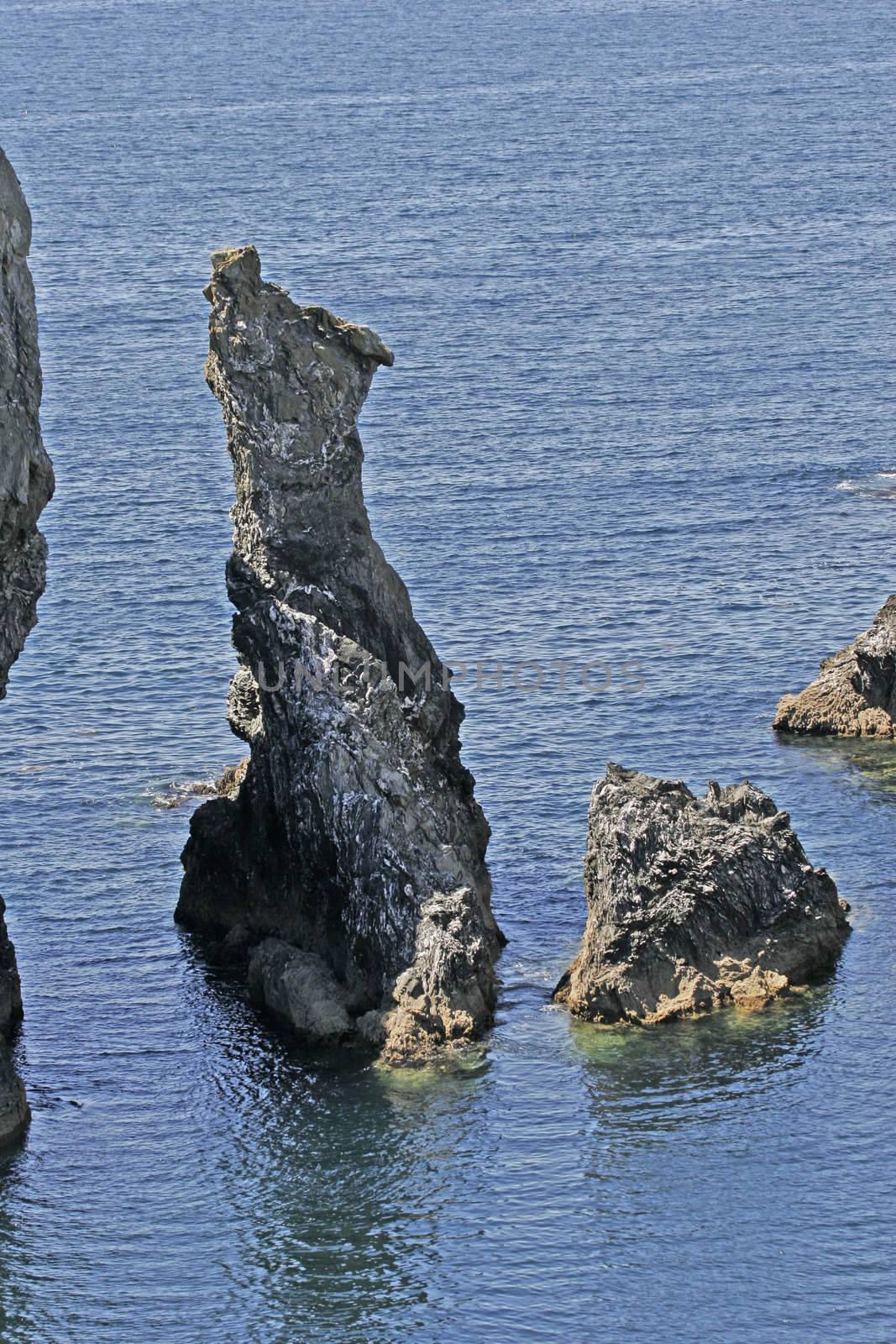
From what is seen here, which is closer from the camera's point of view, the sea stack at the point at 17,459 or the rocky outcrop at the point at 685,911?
the sea stack at the point at 17,459

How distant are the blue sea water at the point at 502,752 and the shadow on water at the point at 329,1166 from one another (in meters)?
0.13

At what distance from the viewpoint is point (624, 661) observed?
96.2 metres

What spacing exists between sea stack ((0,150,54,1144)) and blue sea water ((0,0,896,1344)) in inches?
326

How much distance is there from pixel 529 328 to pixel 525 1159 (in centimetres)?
10232

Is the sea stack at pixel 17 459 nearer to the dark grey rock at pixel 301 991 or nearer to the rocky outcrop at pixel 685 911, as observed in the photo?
the dark grey rock at pixel 301 991

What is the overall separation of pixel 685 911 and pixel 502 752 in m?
24.1

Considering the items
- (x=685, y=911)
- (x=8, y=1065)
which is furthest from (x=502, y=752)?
(x=8, y=1065)

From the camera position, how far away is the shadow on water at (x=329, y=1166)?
52031 mm

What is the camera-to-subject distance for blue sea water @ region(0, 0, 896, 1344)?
174 ft

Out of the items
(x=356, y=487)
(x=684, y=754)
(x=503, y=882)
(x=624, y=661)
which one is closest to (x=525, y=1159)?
(x=503, y=882)

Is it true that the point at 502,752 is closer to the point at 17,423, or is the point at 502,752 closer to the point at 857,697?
the point at 857,697

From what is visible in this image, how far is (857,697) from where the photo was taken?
87.6m

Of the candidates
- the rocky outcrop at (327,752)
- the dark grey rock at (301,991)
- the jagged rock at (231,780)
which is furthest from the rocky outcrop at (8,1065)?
the jagged rock at (231,780)

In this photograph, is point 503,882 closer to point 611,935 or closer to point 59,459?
point 611,935
